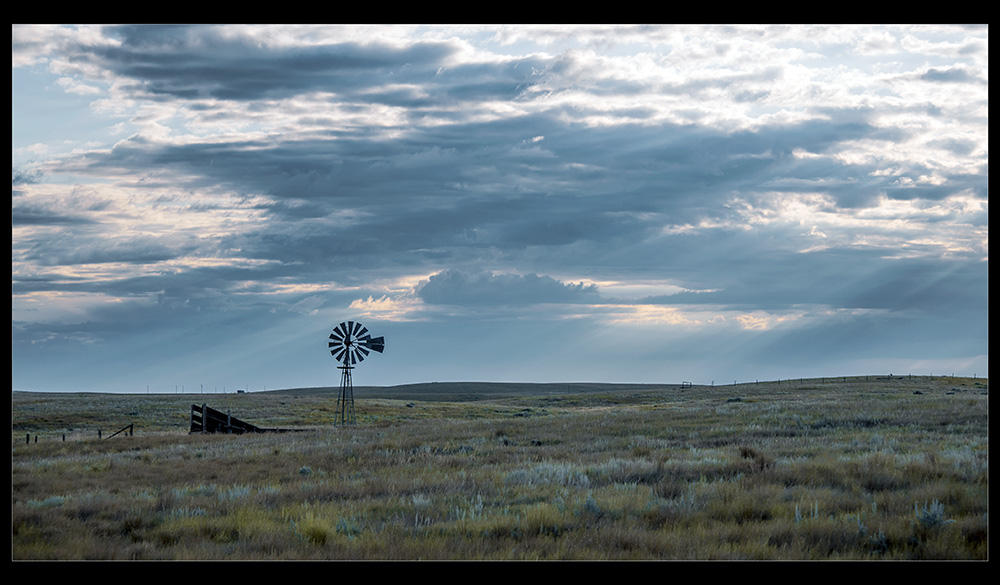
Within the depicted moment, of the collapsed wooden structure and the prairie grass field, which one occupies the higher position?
the prairie grass field

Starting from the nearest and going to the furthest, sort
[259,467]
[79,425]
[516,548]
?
[516,548] → [259,467] → [79,425]

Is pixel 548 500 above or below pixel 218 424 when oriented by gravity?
above

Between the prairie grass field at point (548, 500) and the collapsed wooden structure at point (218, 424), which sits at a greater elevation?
the prairie grass field at point (548, 500)

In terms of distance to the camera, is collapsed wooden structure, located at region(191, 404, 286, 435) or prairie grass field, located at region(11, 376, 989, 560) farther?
collapsed wooden structure, located at region(191, 404, 286, 435)

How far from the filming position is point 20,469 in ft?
65.8

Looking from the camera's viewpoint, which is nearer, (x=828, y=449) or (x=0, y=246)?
(x=0, y=246)

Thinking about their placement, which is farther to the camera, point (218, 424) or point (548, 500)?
point (218, 424)

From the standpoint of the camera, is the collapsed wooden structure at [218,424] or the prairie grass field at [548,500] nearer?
the prairie grass field at [548,500]
